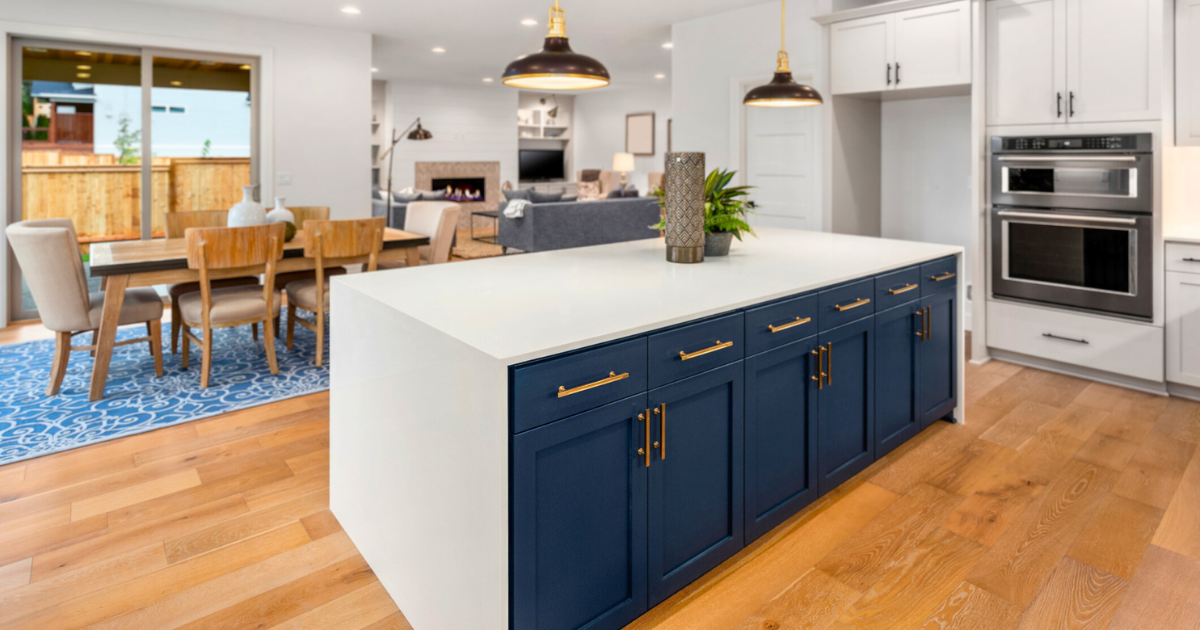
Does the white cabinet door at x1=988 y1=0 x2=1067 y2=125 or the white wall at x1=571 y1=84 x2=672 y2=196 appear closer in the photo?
the white cabinet door at x1=988 y1=0 x2=1067 y2=125

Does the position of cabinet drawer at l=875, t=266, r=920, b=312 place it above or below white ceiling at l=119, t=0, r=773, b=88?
below

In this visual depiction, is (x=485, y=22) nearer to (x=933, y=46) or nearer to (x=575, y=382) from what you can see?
(x=933, y=46)

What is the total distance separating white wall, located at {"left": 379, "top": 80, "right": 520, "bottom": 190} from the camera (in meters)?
10.8

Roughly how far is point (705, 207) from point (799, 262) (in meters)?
0.41

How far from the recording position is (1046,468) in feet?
8.81

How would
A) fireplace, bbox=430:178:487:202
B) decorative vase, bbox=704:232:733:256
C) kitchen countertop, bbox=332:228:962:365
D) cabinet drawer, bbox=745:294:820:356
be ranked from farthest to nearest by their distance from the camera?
fireplace, bbox=430:178:487:202 → decorative vase, bbox=704:232:733:256 → cabinet drawer, bbox=745:294:820:356 → kitchen countertop, bbox=332:228:962:365

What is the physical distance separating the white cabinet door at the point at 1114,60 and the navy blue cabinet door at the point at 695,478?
3.00 meters

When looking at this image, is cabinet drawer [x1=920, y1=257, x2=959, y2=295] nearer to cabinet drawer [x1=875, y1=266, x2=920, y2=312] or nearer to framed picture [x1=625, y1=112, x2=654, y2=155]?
cabinet drawer [x1=875, y1=266, x2=920, y2=312]

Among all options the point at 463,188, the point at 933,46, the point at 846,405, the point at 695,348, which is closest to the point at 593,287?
the point at 695,348

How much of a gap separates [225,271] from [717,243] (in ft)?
8.74

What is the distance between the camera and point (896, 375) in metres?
2.67

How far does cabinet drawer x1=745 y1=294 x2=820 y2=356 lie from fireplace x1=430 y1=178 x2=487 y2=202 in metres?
9.50

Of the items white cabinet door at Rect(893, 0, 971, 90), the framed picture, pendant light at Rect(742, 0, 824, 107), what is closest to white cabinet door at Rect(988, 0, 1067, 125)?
white cabinet door at Rect(893, 0, 971, 90)

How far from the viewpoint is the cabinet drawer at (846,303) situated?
223cm
